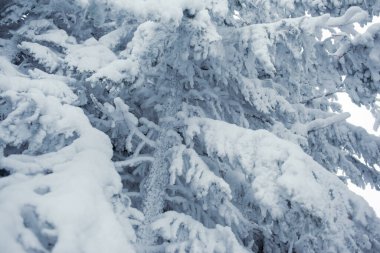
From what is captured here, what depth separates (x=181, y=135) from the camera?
186 inches

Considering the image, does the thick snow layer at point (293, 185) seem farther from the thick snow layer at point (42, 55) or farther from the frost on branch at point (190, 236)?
the thick snow layer at point (42, 55)

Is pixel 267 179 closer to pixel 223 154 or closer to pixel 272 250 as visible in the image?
pixel 223 154

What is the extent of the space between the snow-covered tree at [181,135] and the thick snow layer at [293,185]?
0.01 meters

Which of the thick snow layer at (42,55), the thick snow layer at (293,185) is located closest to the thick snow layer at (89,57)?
the thick snow layer at (42,55)

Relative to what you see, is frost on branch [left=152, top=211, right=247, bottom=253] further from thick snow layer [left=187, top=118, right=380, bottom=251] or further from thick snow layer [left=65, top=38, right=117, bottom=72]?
thick snow layer [left=65, top=38, right=117, bottom=72]

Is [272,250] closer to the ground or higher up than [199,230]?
closer to the ground

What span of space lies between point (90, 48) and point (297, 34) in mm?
2441

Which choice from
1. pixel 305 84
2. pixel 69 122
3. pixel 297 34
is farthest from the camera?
pixel 305 84

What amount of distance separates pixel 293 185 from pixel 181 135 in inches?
83.4

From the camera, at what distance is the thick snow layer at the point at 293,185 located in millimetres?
2920

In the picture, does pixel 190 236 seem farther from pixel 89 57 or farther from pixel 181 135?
pixel 89 57

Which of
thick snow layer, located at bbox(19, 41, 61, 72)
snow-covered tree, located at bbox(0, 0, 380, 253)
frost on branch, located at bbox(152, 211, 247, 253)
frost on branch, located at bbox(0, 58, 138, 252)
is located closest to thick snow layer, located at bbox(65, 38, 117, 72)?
snow-covered tree, located at bbox(0, 0, 380, 253)

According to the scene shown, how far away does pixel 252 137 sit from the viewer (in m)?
3.52

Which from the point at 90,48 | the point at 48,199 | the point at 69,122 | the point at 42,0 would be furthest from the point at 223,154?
the point at 42,0
